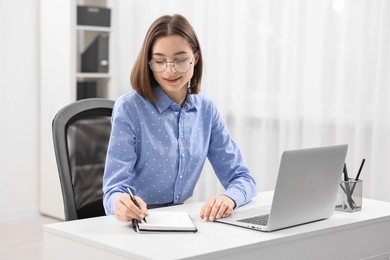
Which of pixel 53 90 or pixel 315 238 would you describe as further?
pixel 53 90

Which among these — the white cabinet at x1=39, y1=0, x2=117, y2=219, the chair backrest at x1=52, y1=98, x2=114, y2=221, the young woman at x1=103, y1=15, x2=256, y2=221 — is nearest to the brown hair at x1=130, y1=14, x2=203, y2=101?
the young woman at x1=103, y1=15, x2=256, y2=221

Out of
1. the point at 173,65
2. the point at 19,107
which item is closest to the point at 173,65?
the point at 173,65

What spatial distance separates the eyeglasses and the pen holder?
631mm

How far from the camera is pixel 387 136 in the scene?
3186mm

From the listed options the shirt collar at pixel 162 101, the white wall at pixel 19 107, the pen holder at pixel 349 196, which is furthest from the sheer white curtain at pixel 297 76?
the shirt collar at pixel 162 101

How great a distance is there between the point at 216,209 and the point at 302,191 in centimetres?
27

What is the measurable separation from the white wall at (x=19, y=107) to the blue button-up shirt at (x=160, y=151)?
2633 mm

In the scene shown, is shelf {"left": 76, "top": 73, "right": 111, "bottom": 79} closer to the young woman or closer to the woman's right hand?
the young woman

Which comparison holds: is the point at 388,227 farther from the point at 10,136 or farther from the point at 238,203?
the point at 10,136

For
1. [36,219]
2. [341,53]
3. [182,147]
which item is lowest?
[36,219]

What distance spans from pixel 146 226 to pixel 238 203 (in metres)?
0.44

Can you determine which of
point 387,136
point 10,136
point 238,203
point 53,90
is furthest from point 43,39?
point 238,203

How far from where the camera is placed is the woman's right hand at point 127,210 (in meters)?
1.75

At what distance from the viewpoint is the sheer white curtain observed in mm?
3221
